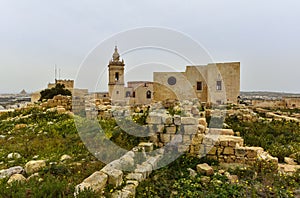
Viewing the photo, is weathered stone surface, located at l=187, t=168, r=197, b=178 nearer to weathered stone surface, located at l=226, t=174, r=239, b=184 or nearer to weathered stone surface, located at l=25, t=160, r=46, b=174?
weathered stone surface, located at l=226, t=174, r=239, b=184

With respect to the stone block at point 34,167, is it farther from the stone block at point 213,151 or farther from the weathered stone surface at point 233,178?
the stone block at point 213,151

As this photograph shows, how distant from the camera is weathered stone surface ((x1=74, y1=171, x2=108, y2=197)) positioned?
9.23ft

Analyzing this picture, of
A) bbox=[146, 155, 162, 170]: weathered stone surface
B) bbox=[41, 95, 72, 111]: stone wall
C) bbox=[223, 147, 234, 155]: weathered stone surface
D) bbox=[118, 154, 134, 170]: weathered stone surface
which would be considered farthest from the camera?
bbox=[41, 95, 72, 111]: stone wall

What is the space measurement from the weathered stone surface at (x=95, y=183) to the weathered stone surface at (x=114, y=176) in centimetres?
8

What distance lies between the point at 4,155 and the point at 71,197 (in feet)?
12.8

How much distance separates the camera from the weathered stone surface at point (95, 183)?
281 centimetres

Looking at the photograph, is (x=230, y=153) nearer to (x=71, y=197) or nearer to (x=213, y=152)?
(x=213, y=152)

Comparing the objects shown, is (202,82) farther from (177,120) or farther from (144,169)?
(144,169)

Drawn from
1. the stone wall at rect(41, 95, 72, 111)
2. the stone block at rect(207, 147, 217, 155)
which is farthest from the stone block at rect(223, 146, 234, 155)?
the stone wall at rect(41, 95, 72, 111)

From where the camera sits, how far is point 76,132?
705 cm

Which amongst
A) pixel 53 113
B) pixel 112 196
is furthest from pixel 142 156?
pixel 53 113

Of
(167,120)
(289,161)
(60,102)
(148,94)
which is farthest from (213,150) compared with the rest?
(148,94)

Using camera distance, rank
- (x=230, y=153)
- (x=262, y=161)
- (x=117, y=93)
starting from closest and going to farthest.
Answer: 1. (x=262, y=161)
2. (x=230, y=153)
3. (x=117, y=93)

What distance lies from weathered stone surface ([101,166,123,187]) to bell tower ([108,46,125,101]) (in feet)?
82.4
